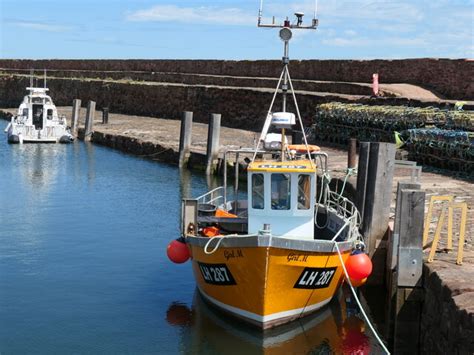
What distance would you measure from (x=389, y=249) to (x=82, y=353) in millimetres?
4665

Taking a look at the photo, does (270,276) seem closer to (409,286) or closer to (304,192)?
(304,192)

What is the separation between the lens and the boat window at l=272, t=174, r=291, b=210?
11500 millimetres

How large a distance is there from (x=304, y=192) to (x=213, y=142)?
44.1ft

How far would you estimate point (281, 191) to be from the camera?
11602mm

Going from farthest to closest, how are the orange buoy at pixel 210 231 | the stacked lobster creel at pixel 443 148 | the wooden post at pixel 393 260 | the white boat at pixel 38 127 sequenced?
the white boat at pixel 38 127, the stacked lobster creel at pixel 443 148, the orange buoy at pixel 210 231, the wooden post at pixel 393 260

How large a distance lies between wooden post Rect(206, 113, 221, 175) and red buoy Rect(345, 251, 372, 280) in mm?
13527

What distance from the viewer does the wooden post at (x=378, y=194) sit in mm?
12586

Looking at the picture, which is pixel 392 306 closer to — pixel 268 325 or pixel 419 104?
pixel 268 325

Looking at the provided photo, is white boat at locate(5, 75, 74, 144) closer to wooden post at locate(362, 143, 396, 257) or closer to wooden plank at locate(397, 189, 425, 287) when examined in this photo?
wooden post at locate(362, 143, 396, 257)

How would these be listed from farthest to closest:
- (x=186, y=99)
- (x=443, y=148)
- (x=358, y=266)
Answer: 1. (x=186, y=99)
2. (x=443, y=148)
3. (x=358, y=266)

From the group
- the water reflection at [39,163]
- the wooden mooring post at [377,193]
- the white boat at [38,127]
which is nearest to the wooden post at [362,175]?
the wooden mooring post at [377,193]

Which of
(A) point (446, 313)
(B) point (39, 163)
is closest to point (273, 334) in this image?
(A) point (446, 313)

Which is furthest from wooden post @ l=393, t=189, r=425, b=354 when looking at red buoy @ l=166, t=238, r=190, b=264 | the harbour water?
red buoy @ l=166, t=238, r=190, b=264

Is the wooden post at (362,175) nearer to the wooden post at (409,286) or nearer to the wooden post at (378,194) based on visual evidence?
the wooden post at (378,194)
